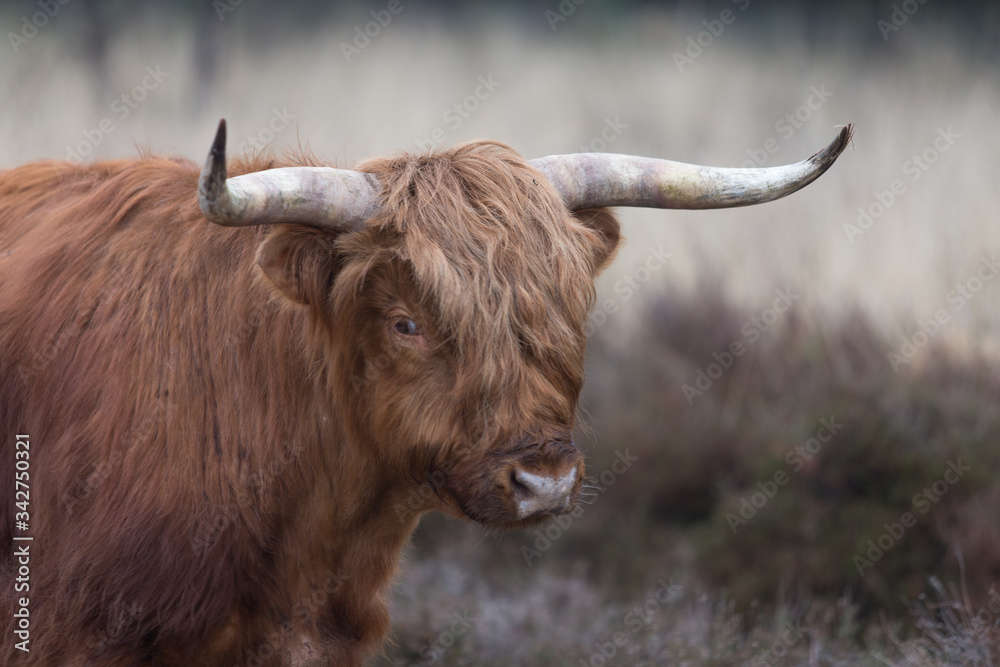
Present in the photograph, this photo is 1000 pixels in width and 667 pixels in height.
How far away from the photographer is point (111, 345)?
3.09 meters

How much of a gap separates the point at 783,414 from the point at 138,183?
4.69 meters

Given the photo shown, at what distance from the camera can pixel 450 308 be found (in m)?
2.76

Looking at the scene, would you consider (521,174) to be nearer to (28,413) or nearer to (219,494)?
(219,494)

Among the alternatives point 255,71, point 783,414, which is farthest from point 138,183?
point 255,71

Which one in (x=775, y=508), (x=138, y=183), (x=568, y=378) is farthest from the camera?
(x=775, y=508)
